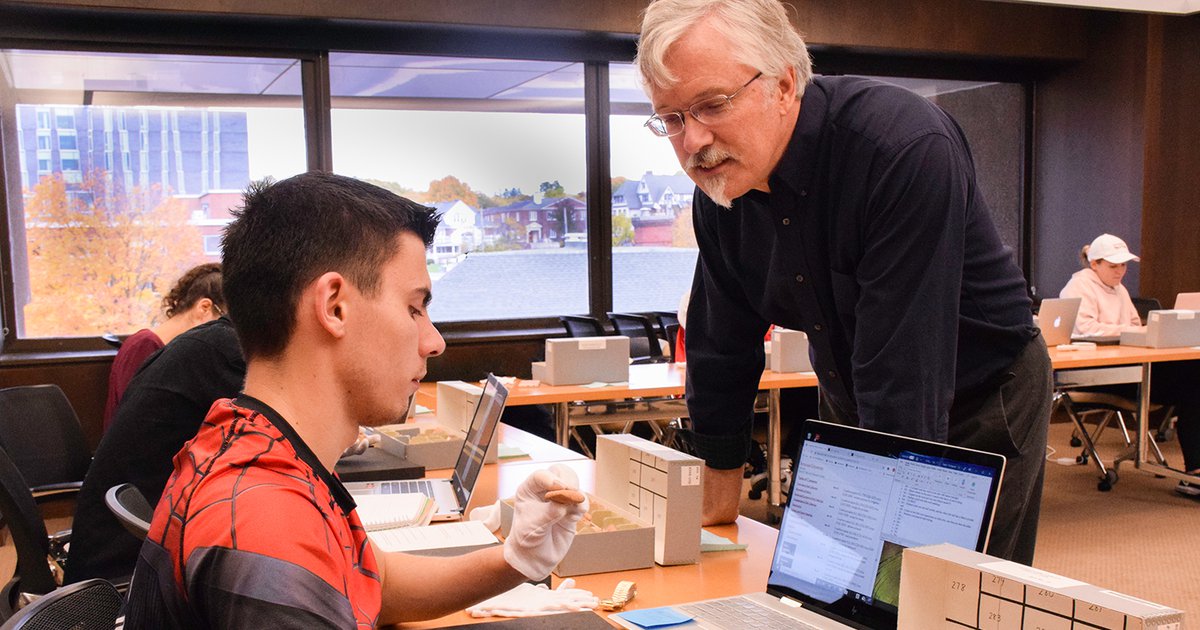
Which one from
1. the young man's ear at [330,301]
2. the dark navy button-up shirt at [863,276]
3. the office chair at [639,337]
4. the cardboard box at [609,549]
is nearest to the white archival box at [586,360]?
the office chair at [639,337]

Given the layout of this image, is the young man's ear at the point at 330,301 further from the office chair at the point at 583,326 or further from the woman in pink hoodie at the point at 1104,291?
the woman in pink hoodie at the point at 1104,291

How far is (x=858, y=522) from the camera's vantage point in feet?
4.57

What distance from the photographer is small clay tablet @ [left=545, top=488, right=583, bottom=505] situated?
1.39 metres

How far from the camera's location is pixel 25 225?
5984mm

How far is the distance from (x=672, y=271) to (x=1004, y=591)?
6.62 m

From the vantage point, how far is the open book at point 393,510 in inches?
84.2

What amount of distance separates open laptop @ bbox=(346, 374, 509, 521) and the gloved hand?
880mm

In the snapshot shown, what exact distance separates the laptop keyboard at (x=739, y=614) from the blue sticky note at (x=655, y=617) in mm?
22

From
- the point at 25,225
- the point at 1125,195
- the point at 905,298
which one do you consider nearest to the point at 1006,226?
the point at 1125,195

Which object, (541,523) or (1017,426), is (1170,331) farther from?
(541,523)

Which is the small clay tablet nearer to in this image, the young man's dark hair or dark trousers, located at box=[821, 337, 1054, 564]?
the young man's dark hair

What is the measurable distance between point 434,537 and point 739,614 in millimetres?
641

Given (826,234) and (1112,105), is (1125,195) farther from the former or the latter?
(826,234)

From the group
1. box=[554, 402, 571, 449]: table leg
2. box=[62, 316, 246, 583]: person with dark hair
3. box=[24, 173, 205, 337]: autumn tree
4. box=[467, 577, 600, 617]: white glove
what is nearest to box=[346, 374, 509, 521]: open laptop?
box=[62, 316, 246, 583]: person with dark hair
